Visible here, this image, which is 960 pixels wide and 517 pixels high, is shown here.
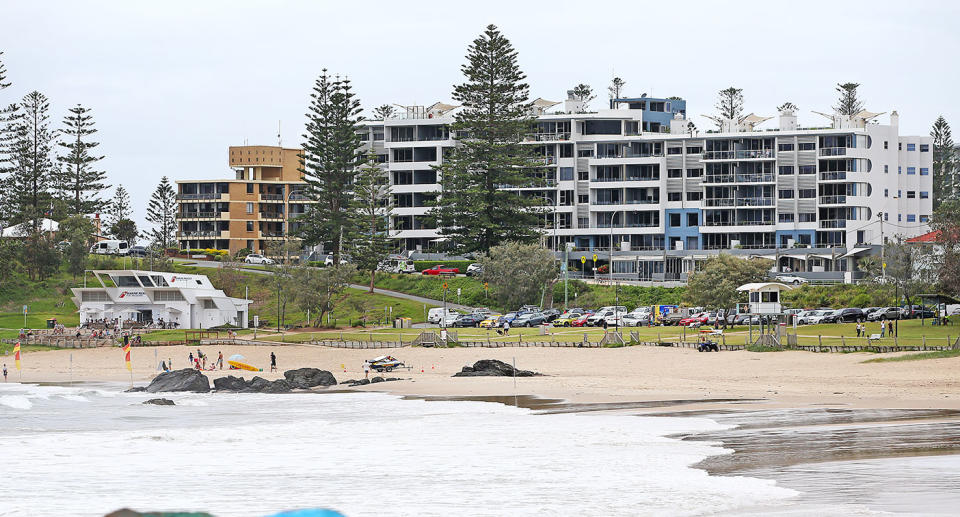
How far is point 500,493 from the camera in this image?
17.3m

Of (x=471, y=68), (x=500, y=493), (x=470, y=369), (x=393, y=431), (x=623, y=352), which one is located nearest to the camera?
(x=500, y=493)

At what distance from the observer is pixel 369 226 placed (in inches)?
3509

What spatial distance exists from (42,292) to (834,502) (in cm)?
7894

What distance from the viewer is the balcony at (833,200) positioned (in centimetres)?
9862

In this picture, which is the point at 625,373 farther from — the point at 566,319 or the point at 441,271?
the point at 441,271

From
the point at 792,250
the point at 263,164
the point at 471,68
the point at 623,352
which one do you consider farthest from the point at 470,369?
the point at 263,164

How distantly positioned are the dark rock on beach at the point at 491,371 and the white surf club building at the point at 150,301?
1305 inches

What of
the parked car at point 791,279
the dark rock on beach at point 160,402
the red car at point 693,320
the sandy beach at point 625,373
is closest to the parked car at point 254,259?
the sandy beach at point 625,373

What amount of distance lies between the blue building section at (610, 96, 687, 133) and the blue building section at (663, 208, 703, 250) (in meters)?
12.0

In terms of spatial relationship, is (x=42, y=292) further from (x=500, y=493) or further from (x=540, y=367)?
(x=500, y=493)

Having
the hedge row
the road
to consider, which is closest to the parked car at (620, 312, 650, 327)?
the road

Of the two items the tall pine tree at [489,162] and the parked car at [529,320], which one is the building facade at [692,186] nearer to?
the tall pine tree at [489,162]

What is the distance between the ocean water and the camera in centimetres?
1644

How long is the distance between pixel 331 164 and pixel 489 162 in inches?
569
